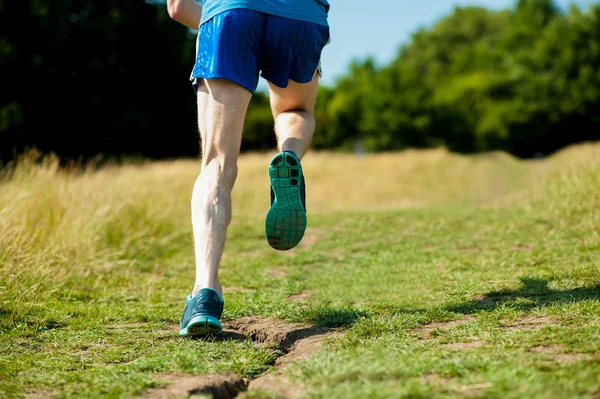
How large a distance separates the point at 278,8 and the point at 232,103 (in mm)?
512

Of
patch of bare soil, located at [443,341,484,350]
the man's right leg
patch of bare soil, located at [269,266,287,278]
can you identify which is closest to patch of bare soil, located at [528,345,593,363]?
patch of bare soil, located at [443,341,484,350]

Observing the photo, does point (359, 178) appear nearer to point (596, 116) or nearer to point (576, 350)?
point (576, 350)

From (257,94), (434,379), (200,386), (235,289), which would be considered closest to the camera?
(434,379)

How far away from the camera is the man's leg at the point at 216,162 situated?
9.16ft

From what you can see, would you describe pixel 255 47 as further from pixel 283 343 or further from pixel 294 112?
pixel 283 343

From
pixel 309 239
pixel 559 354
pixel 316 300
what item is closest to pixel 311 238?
pixel 309 239

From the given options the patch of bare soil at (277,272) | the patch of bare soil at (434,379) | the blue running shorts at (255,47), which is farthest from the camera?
the patch of bare soil at (277,272)

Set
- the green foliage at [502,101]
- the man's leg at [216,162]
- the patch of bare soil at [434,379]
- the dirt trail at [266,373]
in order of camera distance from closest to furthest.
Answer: the patch of bare soil at [434,379], the dirt trail at [266,373], the man's leg at [216,162], the green foliage at [502,101]

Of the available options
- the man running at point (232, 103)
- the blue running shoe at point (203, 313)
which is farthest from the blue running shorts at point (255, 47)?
the blue running shoe at point (203, 313)

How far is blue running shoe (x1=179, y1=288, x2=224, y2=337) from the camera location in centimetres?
262

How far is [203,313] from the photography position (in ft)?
8.63

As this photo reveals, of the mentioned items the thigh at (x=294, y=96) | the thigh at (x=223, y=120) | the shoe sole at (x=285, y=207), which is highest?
the thigh at (x=294, y=96)

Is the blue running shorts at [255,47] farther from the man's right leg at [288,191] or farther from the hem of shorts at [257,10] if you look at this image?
the man's right leg at [288,191]

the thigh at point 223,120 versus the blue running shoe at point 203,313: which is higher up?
the thigh at point 223,120
